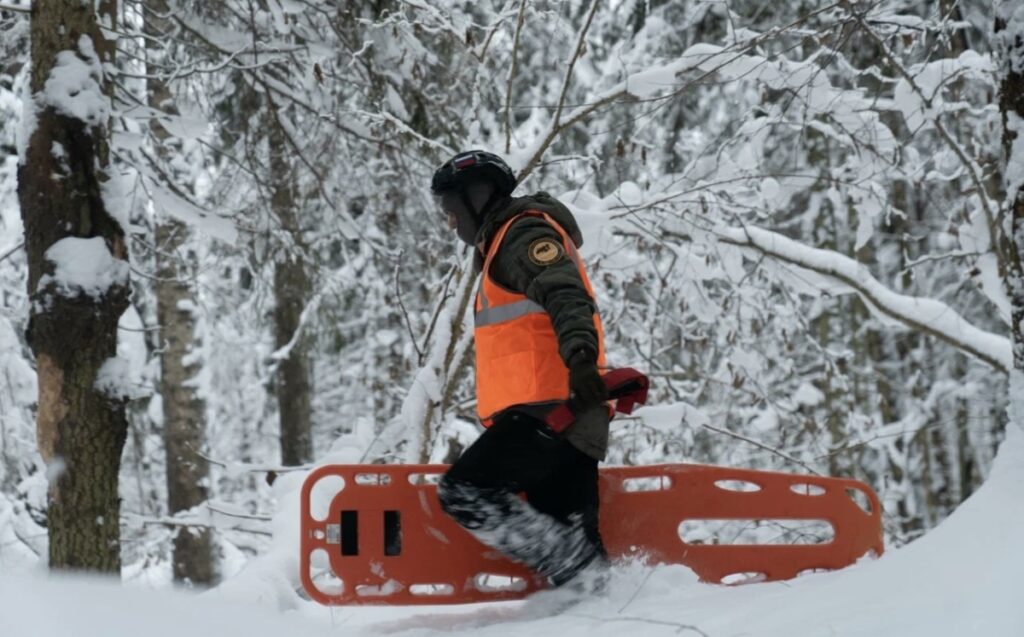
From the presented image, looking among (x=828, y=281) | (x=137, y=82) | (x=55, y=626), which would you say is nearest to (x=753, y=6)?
(x=828, y=281)

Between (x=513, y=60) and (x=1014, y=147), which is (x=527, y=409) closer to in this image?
(x=1014, y=147)

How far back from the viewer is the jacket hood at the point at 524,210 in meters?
3.63

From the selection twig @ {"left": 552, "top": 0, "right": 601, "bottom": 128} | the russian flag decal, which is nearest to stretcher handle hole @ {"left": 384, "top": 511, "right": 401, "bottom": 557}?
the russian flag decal

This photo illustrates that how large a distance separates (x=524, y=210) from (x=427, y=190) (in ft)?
13.6

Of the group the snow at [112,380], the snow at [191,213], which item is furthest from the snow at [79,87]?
the snow at [112,380]

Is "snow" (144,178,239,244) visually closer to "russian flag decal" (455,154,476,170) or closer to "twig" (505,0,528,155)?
"twig" (505,0,528,155)

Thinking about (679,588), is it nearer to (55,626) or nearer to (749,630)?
(749,630)

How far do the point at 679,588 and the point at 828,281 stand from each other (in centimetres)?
317

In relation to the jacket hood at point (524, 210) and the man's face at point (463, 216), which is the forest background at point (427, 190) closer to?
the jacket hood at point (524, 210)

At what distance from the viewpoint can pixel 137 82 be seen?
8188mm

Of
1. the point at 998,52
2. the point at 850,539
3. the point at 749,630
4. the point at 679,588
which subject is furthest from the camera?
the point at 850,539

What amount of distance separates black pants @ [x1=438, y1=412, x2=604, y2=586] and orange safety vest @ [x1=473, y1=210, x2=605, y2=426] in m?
0.10

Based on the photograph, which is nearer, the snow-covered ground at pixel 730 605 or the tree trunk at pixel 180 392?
the snow-covered ground at pixel 730 605

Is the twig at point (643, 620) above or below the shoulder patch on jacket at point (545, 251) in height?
below
